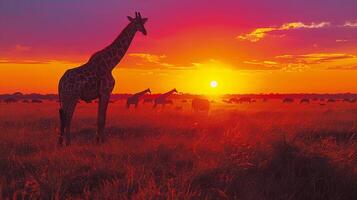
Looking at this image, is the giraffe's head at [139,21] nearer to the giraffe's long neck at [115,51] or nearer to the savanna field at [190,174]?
the giraffe's long neck at [115,51]

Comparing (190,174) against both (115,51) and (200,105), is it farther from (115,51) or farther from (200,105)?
(200,105)

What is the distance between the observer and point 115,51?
1188cm

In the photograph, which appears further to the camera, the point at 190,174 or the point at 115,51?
the point at 115,51

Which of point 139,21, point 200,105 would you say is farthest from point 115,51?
point 200,105

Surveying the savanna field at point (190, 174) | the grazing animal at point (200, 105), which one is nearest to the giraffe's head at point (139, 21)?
the savanna field at point (190, 174)

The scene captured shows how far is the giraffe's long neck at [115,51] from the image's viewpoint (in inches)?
454

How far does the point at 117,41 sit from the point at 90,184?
6.80m

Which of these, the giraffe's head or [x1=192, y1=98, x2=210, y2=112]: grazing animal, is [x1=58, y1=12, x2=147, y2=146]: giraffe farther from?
[x1=192, y1=98, x2=210, y2=112]: grazing animal

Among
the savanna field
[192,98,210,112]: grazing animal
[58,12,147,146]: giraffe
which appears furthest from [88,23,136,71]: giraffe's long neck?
[192,98,210,112]: grazing animal

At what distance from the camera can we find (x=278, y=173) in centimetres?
693

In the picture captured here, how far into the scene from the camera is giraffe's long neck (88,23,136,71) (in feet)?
37.9

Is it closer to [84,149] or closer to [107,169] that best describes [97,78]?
[84,149]

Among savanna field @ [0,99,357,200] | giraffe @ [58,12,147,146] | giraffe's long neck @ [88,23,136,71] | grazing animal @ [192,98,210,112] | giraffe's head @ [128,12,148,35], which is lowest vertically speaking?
savanna field @ [0,99,357,200]

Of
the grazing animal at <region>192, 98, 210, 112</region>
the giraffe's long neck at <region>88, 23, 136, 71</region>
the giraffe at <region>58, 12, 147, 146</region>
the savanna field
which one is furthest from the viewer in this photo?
the grazing animal at <region>192, 98, 210, 112</region>
